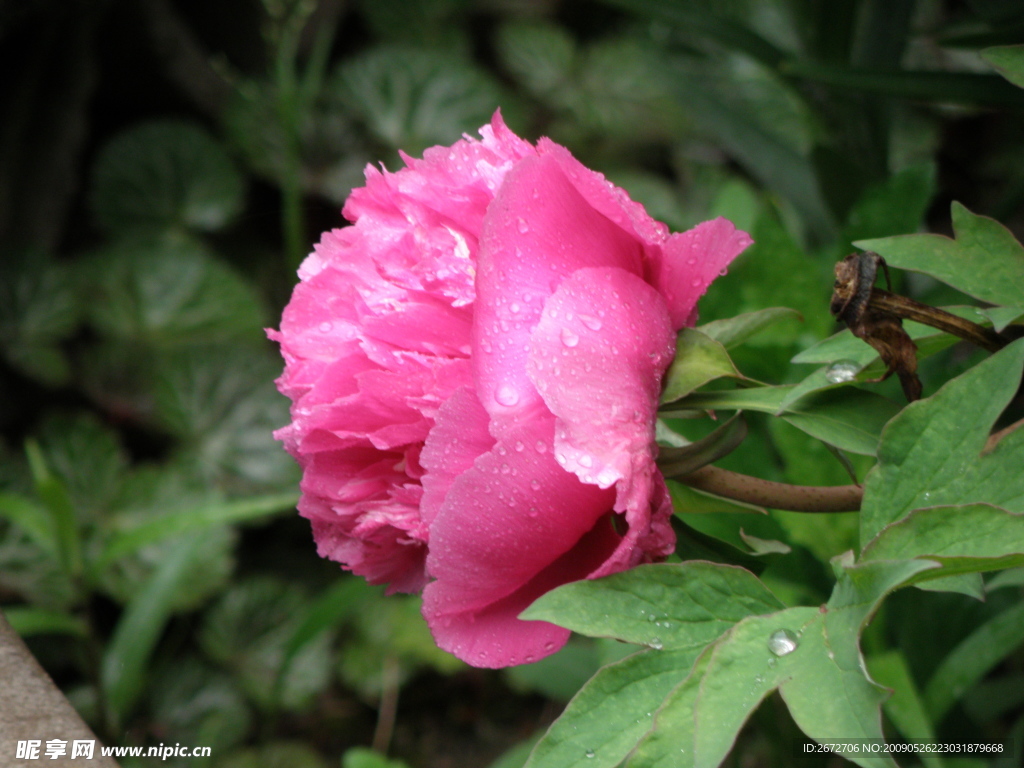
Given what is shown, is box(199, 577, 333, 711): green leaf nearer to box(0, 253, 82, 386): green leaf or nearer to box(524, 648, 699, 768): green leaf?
box(0, 253, 82, 386): green leaf

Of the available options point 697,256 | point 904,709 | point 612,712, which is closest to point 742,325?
point 697,256

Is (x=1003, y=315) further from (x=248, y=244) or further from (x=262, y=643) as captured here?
(x=248, y=244)

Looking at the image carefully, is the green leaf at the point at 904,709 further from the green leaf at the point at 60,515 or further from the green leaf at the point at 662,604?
the green leaf at the point at 60,515

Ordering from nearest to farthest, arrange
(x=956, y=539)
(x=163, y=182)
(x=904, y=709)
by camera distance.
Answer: (x=956, y=539) < (x=904, y=709) < (x=163, y=182)

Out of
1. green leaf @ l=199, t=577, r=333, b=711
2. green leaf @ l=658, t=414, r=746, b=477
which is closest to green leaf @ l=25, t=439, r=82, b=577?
green leaf @ l=199, t=577, r=333, b=711

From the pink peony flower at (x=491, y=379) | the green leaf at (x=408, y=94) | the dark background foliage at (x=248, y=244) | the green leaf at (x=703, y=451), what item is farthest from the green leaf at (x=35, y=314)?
the green leaf at (x=703, y=451)

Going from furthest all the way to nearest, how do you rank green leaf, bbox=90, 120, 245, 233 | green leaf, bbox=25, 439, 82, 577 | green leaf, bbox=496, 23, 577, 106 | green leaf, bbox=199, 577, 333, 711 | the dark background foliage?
green leaf, bbox=496, 23, 577, 106 < green leaf, bbox=90, 120, 245, 233 < green leaf, bbox=199, 577, 333, 711 < the dark background foliage < green leaf, bbox=25, 439, 82, 577

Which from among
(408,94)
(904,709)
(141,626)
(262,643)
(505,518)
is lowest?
(262,643)
